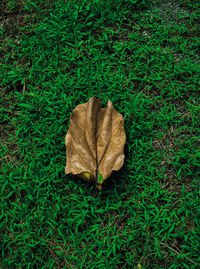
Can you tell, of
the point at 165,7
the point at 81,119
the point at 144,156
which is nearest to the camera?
the point at 81,119

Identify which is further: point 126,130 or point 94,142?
point 126,130

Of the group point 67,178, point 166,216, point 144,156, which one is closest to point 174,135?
point 144,156

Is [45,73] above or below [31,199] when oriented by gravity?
above

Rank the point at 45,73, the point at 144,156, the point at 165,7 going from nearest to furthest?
the point at 144,156 → the point at 45,73 → the point at 165,7

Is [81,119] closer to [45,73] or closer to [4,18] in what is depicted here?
[45,73]
